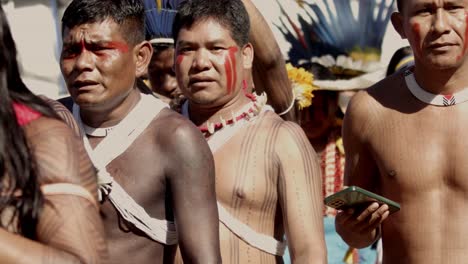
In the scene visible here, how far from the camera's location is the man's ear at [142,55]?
171 inches

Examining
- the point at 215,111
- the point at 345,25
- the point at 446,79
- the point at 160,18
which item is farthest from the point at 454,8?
the point at 345,25

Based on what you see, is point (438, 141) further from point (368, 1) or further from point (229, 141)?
point (368, 1)

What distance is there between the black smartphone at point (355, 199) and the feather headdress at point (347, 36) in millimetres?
4310

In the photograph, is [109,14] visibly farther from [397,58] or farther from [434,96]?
[397,58]

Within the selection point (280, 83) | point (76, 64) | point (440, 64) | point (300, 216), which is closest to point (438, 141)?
point (440, 64)

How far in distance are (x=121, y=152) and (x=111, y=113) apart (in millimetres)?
178

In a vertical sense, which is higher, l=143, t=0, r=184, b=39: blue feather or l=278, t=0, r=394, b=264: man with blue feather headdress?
l=143, t=0, r=184, b=39: blue feather

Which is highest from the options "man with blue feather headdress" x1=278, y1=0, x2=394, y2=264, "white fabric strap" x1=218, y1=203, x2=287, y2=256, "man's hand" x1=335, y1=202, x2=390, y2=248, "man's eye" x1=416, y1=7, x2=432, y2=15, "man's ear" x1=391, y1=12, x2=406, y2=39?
"man's eye" x1=416, y1=7, x2=432, y2=15

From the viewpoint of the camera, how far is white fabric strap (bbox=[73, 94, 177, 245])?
4.01 m

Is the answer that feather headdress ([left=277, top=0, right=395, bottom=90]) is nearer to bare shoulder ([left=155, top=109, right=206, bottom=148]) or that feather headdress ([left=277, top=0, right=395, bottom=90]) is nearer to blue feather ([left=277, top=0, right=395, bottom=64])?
blue feather ([left=277, top=0, right=395, bottom=64])

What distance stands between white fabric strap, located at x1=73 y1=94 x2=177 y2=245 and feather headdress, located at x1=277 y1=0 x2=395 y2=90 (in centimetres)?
436

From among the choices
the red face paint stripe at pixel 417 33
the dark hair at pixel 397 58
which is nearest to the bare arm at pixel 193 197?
the red face paint stripe at pixel 417 33

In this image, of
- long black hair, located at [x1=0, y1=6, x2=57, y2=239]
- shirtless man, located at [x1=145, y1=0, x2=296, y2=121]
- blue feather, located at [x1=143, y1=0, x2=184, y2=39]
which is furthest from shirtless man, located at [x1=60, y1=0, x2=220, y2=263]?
blue feather, located at [x1=143, y1=0, x2=184, y2=39]

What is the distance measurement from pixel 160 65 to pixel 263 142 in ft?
5.63
